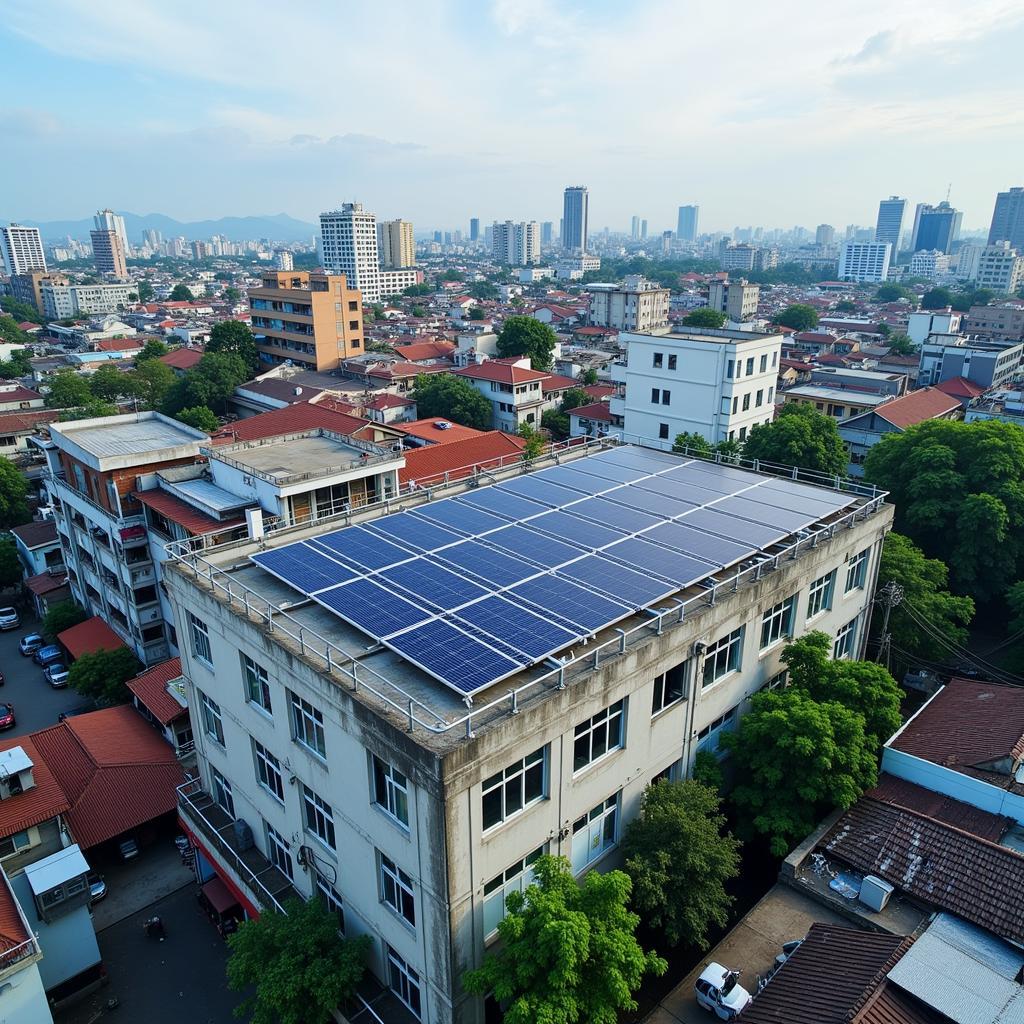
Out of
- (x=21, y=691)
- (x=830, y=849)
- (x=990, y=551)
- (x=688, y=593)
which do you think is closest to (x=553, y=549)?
→ (x=688, y=593)

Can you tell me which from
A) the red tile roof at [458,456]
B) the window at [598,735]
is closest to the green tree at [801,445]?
the red tile roof at [458,456]

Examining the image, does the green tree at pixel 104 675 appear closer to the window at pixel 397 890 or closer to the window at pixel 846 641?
the window at pixel 397 890

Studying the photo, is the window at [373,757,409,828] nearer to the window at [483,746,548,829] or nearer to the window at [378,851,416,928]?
the window at [378,851,416,928]

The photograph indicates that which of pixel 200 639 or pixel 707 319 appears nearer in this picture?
pixel 200 639

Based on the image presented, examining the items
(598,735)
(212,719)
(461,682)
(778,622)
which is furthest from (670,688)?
(212,719)

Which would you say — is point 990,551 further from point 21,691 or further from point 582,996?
point 21,691

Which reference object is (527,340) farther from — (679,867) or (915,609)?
(679,867)
